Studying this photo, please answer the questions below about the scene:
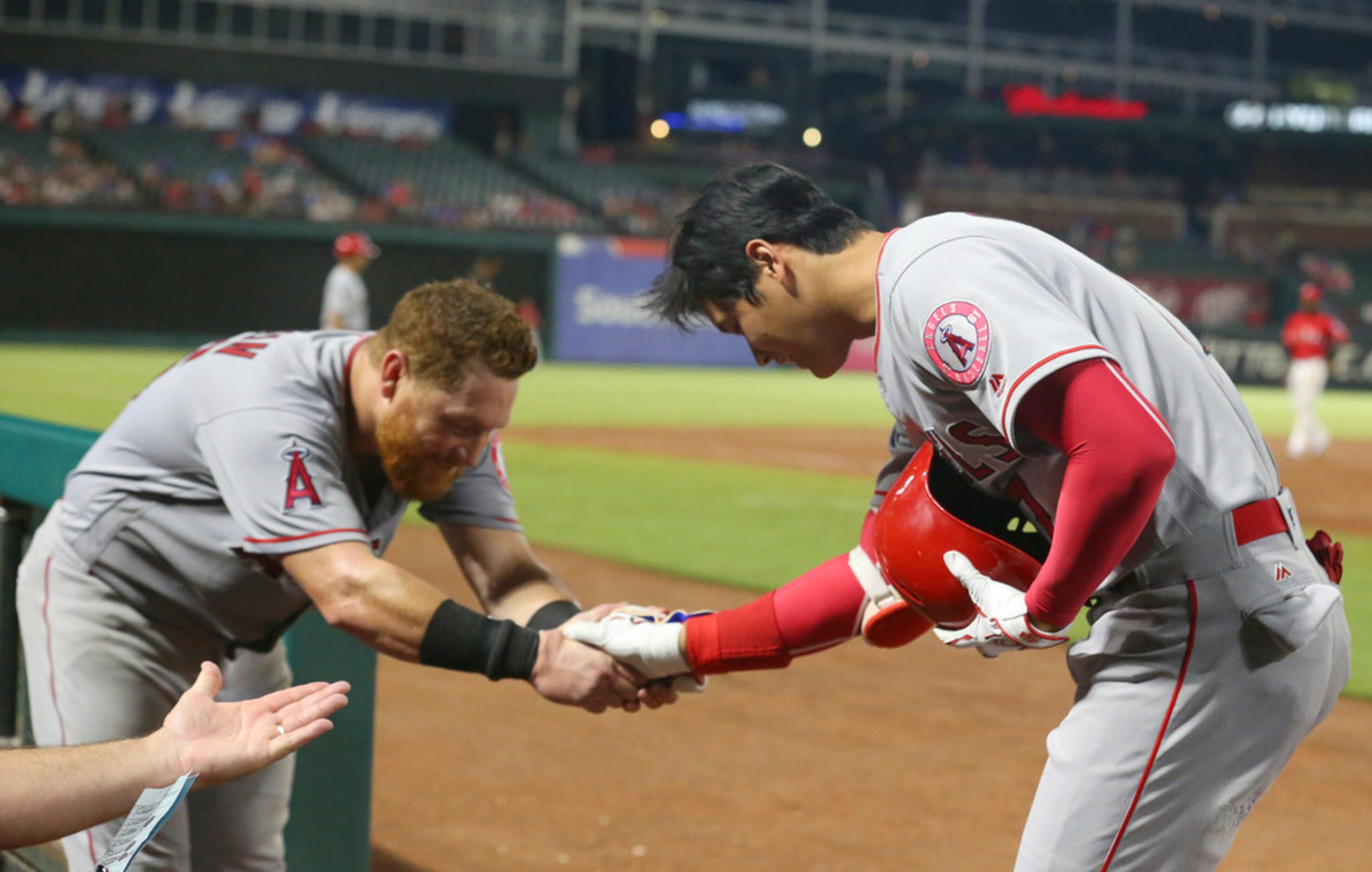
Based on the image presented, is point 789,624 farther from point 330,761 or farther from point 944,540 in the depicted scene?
point 330,761

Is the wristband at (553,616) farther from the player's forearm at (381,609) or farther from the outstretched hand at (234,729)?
the outstretched hand at (234,729)

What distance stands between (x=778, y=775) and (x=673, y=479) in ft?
29.9

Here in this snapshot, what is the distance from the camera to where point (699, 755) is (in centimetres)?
554

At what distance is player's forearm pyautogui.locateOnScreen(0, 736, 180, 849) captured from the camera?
6.63ft

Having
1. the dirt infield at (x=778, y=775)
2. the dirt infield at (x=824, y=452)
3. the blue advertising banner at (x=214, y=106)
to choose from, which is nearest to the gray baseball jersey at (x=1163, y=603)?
the dirt infield at (x=778, y=775)

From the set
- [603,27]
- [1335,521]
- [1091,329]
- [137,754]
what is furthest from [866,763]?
[603,27]

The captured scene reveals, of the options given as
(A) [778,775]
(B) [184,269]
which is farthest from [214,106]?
(A) [778,775]

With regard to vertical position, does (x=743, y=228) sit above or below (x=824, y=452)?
above

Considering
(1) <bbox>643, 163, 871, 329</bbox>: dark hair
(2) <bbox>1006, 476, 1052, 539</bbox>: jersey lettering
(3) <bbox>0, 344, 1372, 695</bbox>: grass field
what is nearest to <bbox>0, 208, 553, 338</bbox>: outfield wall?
(3) <bbox>0, 344, 1372, 695</bbox>: grass field

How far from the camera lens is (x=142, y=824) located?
6.37ft

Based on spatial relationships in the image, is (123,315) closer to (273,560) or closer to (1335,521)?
(1335,521)

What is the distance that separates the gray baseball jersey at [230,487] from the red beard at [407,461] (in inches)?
4.3

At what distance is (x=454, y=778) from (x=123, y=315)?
32591mm

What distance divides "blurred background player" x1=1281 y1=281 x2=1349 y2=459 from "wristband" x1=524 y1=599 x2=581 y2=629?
17233 millimetres
